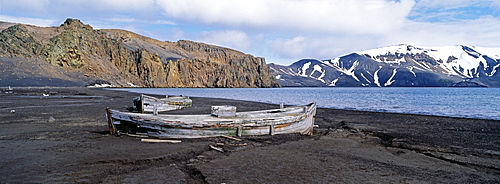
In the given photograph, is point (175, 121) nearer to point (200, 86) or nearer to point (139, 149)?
point (139, 149)

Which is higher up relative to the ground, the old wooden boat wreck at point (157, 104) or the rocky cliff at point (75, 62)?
the rocky cliff at point (75, 62)

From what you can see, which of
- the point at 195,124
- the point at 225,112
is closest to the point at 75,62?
the point at 225,112

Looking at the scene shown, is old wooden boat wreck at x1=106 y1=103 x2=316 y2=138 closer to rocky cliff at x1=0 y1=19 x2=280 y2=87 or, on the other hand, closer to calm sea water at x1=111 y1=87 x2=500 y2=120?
calm sea water at x1=111 y1=87 x2=500 y2=120

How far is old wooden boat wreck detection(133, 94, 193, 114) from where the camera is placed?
61.8 feet

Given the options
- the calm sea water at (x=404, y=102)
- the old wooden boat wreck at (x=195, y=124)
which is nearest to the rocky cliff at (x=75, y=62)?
the calm sea water at (x=404, y=102)

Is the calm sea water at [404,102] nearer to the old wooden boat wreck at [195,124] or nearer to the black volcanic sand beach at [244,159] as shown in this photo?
the black volcanic sand beach at [244,159]

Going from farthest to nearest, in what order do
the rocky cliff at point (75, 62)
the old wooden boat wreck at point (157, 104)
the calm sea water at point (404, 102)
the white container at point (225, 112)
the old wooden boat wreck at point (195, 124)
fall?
the rocky cliff at point (75, 62)
the calm sea water at point (404, 102)
the old wooden boat wreck at point (157, 104)
the white container at point (225, 112)
the old wooden boat wreck at point (195, 124)

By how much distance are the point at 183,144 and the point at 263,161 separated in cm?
332

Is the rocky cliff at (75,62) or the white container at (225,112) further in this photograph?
the rocky cliff at (75,62)

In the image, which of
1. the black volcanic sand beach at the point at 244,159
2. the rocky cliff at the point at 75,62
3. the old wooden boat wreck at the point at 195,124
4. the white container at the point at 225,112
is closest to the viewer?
the black volcanic sand beach at the point at 244,159

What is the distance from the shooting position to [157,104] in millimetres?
23219

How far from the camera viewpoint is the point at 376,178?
289 inches

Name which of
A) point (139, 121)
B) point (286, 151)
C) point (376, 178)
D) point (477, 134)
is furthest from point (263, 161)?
point (477, 134)

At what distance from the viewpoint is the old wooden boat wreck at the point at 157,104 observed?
61.8 ft
